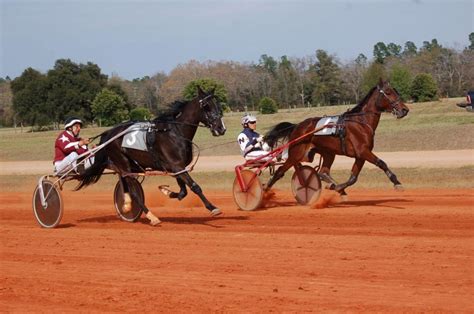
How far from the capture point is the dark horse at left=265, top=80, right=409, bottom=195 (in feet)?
49.8

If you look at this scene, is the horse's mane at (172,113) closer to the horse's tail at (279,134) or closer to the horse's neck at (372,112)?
the horse's tail at (279,134)

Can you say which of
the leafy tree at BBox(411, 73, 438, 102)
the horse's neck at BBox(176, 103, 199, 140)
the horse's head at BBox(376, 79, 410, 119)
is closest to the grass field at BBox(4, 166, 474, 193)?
the horse's head at BBox(376, 79, 410, 119)

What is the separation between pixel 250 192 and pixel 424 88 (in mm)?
42188

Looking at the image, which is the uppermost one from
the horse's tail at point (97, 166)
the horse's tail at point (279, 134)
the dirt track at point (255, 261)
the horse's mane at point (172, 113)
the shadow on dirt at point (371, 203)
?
the horse's mane at point (172, 113)

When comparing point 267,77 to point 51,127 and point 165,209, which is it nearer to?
point 51,127

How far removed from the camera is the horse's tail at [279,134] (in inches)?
649

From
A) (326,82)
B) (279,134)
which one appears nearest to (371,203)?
(279,134)

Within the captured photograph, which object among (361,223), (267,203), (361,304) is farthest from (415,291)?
(267,203)

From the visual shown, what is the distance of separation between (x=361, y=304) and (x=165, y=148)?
6883 mm

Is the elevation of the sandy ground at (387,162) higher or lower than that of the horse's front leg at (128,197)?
lower

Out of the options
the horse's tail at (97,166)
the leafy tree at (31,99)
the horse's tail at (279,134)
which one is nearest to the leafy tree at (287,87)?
the leafy tree at (31,99)

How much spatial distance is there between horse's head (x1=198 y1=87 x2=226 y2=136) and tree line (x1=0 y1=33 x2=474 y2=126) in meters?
30.9

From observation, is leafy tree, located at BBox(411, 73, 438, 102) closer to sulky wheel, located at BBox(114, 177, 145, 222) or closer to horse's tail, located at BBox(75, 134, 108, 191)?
sulky wheel, located at BBox(114, 177, 145, 222)

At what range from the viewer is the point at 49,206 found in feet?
45.6
